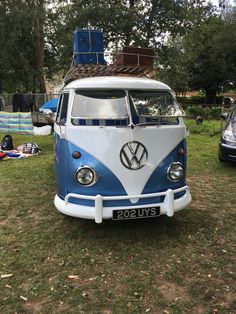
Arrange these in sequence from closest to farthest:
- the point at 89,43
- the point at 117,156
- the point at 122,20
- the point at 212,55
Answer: the point at 117,156, the point at 89,43, the point at 122,20, the point at 212,55

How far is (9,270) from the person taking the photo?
161 inches

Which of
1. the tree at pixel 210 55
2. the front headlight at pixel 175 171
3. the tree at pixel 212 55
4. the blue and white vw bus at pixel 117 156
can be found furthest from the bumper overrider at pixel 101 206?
the tree at pixel 212 55

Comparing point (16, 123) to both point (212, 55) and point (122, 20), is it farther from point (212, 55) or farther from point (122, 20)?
point (212, 55)

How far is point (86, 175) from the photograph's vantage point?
449 centimetres

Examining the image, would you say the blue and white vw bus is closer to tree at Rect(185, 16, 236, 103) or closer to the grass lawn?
the grass lawn

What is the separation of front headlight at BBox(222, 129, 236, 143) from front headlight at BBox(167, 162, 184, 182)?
13.9 ft

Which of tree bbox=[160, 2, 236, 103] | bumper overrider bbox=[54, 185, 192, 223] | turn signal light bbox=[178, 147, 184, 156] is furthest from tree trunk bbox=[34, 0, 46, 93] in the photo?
bumper overrider bbox=[54, 185, 192, 223]

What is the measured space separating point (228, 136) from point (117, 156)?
200 inches

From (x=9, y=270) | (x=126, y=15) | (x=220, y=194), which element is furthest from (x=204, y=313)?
(x=126, y=15)

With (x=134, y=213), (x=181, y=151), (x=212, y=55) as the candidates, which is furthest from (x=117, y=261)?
(x=212, y=55)

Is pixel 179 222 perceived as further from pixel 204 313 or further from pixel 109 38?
pixel 109 38

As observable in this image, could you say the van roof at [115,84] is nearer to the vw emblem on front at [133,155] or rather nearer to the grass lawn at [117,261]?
the vw emblem on front at [133,155]

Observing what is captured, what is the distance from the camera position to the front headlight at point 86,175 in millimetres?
4484

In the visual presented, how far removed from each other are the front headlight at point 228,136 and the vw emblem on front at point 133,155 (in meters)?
4.68
